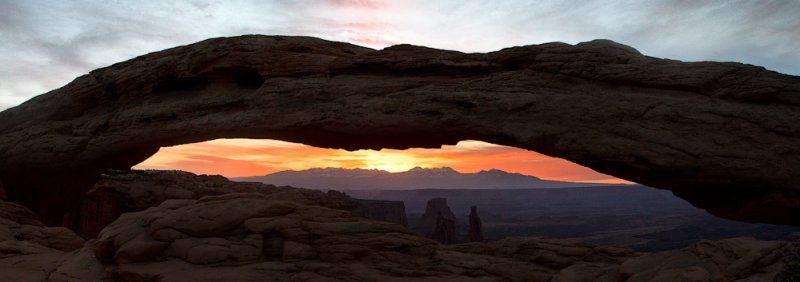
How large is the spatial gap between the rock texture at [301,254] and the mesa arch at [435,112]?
8.82 feet

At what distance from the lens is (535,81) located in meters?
14.9

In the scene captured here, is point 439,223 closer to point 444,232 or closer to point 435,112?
point 444,232

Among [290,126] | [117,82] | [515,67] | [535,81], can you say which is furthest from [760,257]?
[117,82]

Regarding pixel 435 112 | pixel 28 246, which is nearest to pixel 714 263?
pixel 435 112

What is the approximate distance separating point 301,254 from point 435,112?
6218mm

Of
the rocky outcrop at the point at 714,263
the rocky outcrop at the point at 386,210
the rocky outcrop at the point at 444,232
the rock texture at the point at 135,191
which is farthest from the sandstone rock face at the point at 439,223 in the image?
the rocky outcrop at the point at 714,263

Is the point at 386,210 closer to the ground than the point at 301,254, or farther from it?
closer to the ground

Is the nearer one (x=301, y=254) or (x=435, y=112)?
(x=301, y=254)

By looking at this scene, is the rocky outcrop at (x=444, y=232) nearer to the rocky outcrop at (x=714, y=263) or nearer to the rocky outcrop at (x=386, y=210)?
the rocky outcrop at (x=386, y=210)

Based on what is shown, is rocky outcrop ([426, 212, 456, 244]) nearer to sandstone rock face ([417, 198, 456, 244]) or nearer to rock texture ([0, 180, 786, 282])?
sandstone rock face ([417, 198, 456, 244])

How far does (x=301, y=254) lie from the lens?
11523mm

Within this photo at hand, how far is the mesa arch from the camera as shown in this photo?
38.8 feet

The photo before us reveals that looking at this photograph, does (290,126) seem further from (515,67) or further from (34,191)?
(34,191)

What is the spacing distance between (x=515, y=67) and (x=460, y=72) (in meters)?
1.86
